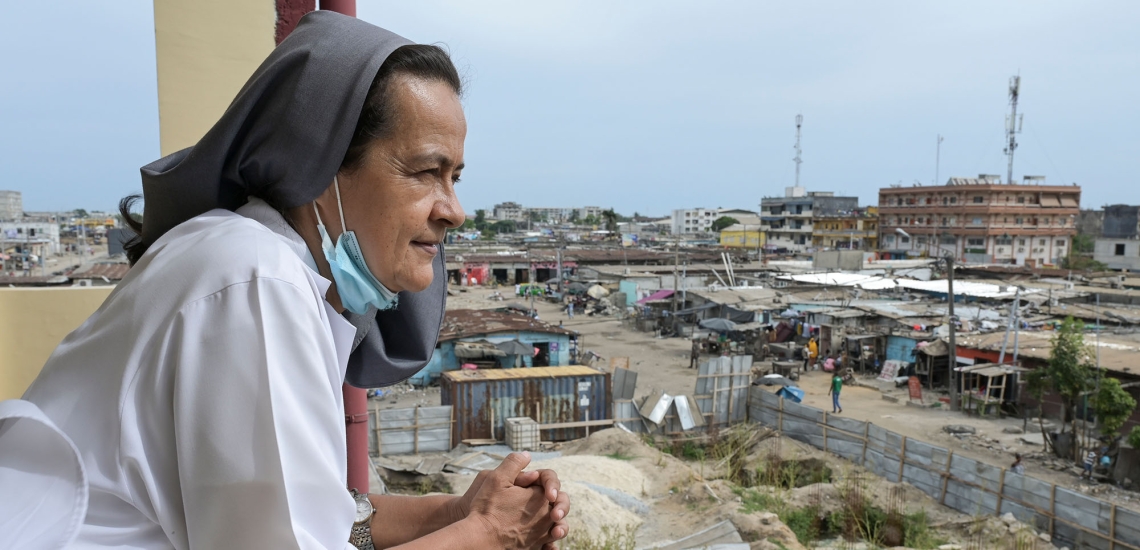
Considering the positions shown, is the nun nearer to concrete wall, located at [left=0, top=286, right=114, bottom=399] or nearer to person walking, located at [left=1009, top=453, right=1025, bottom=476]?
concrete wall, located at [left=0, top=286, right=114, bottom=399]

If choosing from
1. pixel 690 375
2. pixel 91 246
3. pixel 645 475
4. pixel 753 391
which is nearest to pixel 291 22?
pixel 645 475

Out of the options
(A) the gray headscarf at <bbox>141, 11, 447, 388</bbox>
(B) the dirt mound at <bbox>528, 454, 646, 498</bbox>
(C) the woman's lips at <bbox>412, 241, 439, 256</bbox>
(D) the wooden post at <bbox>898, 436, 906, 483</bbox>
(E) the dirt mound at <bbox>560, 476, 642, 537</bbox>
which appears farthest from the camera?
(D) the wooden post at <bbox>898, 436, 906, 483</bbox>

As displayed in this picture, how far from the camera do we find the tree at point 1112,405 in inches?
478

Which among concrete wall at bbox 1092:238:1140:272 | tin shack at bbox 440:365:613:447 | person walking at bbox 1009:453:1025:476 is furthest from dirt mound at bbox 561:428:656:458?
concrete wall at bbox 1092:238:1140:272

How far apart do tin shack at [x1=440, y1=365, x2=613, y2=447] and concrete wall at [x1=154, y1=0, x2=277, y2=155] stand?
10.1m

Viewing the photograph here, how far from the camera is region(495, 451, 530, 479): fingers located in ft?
4.73

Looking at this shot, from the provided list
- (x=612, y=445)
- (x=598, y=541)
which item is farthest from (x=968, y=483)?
(x=598, y=541)

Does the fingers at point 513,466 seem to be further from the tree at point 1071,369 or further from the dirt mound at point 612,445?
the tree at point 1071,369

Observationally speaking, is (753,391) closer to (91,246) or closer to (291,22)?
(291,22)

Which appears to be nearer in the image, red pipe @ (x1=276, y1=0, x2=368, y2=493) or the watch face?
the watch face

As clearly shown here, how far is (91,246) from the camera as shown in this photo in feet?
182

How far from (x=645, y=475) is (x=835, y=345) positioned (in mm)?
14248

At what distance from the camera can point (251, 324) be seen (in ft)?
2.60

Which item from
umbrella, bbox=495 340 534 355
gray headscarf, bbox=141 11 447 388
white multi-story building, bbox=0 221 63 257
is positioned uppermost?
gray headscarf, bbox=141 11 447 388
